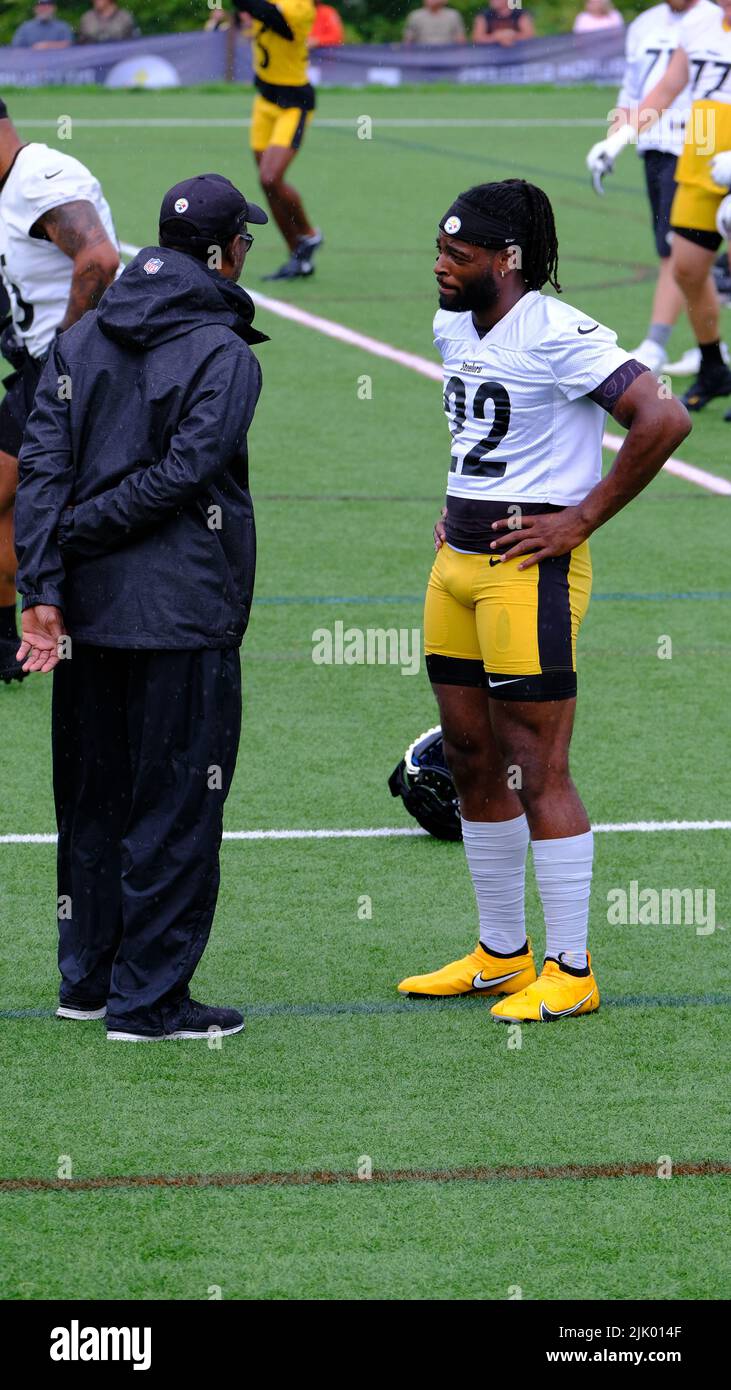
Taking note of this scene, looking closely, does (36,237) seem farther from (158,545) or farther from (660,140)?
(660,140)

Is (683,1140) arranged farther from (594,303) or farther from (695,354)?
(594,303)

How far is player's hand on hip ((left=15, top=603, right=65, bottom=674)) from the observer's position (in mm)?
4836

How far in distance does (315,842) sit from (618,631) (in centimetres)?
268

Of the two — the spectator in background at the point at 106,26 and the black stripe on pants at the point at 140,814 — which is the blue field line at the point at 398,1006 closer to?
the black stripe on pants at the point at 140,814

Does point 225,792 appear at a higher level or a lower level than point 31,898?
higher

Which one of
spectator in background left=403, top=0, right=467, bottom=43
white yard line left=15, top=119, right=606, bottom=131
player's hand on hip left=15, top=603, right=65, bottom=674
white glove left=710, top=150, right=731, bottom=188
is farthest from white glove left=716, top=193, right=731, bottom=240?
spectator in background left=403, top=0, right=467, bottom=43

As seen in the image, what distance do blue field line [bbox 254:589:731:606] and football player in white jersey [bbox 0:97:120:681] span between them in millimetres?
1541

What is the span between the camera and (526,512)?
5102 millimetres

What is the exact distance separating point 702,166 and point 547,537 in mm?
7054

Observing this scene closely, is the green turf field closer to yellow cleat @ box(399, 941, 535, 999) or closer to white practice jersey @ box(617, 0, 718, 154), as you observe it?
yellow cleat @ box(399, 941, 535, 999)

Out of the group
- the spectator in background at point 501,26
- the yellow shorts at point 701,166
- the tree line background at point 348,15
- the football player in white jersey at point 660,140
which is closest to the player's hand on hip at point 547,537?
the yellow shorts at point 701,166
